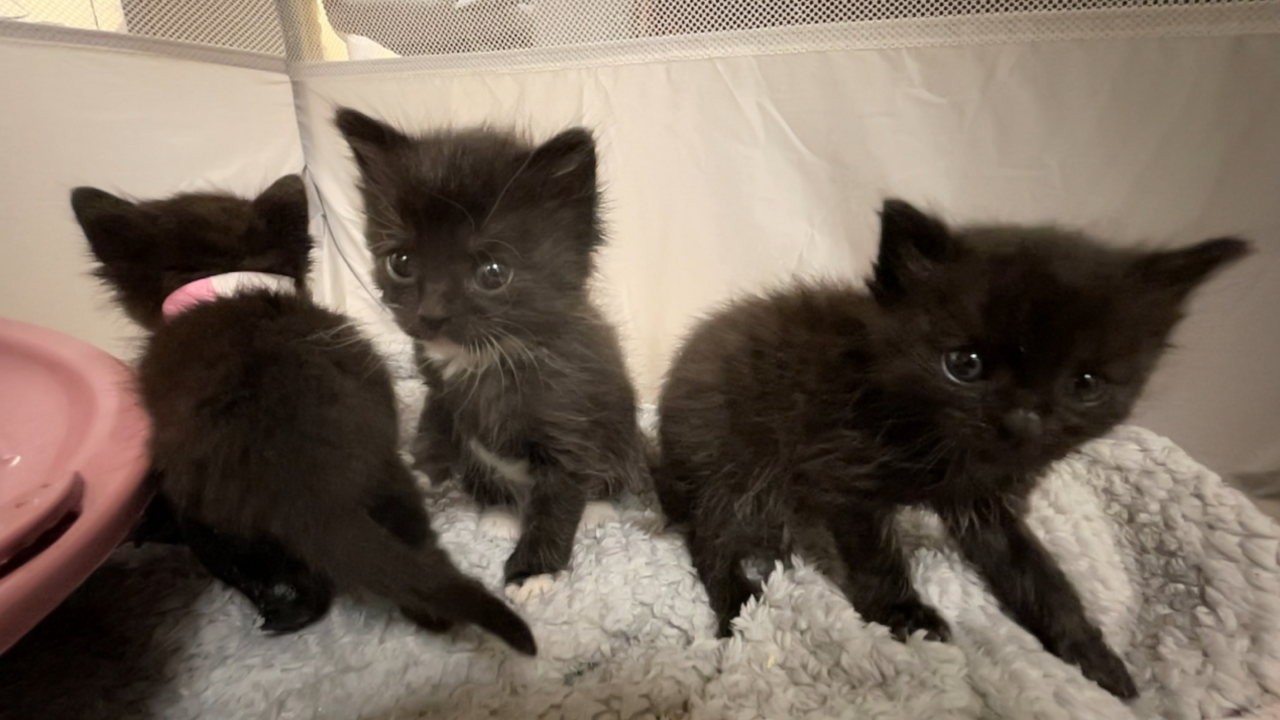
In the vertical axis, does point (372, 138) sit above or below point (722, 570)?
above

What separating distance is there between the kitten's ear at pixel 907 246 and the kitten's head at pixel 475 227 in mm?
394

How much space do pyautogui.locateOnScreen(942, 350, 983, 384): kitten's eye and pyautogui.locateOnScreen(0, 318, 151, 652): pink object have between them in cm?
97

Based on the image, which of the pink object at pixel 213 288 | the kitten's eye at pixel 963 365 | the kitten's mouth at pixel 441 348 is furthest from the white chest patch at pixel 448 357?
the kitten's eye at pixel 963 365

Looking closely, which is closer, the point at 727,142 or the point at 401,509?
the point at 401,509

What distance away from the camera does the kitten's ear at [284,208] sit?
3.72 feet

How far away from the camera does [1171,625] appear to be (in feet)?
3.19

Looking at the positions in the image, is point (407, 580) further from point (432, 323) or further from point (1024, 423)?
point (1024, 423)

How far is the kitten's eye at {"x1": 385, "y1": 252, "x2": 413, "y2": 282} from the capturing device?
3.18 ft

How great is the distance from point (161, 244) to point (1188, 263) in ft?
4.25

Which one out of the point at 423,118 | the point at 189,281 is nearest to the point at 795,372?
the point at 189,281

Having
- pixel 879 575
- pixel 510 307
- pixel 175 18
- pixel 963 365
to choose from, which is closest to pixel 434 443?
pixel 510 307

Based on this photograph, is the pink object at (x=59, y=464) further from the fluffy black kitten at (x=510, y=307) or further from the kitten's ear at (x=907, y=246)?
the kitten's ear at (x=907, y=246)

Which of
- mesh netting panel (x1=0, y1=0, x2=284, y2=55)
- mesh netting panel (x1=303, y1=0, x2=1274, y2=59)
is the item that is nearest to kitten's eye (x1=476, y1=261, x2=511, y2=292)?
mesh netting panel (x1=303, y1=0, x2=1274, y2=59)

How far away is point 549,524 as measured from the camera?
43.5 inches
